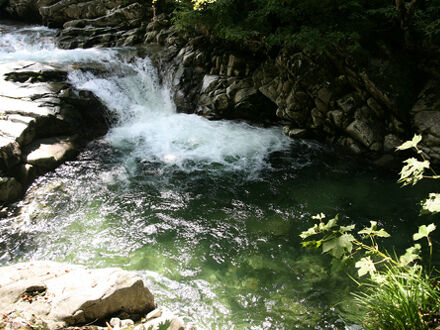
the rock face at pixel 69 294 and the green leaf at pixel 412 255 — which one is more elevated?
the green leaf at pixel 412 255

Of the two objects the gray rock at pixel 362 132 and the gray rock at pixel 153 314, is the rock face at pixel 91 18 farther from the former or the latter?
the gray rock at pixel 153 314

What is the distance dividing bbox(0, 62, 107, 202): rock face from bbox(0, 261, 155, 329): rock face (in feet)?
10.4

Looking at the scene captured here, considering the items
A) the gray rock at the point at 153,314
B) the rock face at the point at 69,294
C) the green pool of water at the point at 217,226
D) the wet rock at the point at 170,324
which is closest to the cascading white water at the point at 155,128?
the green pool of water at the point at 217,226

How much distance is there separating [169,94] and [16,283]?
7.74 meters

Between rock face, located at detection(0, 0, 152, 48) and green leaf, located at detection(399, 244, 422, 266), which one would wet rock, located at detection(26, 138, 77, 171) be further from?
green leaf, located at detection(399, 244, 422, 266)

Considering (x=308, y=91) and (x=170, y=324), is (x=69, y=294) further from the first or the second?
(x=308, y=91)

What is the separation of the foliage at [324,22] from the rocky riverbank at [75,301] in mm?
6039

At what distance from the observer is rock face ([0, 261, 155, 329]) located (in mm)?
A: 2512

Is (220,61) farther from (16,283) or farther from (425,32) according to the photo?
(16,283)

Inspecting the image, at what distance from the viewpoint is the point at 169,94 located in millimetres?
9609

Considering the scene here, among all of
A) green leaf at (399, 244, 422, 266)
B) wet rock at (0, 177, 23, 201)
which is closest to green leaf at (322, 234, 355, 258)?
green leaf at (399, 244, 422, 266)

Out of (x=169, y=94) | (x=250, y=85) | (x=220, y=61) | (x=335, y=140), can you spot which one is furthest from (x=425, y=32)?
(x=169, y=94)

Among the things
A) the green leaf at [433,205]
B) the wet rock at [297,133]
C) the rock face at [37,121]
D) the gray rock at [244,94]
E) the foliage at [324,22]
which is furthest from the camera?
the gray rock at [244,94]

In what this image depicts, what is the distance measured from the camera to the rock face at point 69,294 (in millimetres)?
2512
